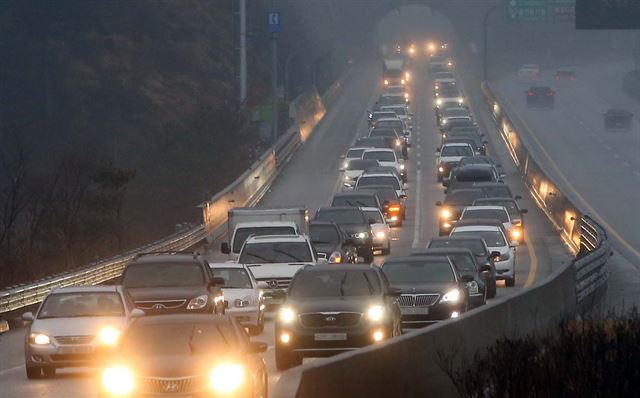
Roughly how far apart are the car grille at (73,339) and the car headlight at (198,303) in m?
3.46

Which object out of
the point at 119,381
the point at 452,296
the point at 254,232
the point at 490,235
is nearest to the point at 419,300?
the point at 452,296

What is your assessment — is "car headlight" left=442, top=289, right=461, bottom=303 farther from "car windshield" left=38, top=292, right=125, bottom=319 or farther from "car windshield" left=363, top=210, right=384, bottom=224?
"car windshield" left=363, top=210, right=384, bottom=224

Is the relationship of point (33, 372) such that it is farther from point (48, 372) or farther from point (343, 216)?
point (343, 216)

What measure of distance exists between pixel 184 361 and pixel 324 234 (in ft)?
81.3

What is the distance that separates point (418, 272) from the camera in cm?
2961

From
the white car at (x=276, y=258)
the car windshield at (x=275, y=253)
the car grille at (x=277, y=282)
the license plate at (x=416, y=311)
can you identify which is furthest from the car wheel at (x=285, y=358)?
the car windshield at (x=275, y=253)

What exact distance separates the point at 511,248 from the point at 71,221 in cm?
2467

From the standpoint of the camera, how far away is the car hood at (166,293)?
87.4 feet

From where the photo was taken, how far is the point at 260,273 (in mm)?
33750

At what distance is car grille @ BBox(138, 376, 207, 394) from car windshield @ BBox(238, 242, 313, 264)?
58.1 ft

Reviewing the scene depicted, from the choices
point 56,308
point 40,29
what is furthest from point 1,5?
point 56,308

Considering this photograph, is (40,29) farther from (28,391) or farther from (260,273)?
(28,391)

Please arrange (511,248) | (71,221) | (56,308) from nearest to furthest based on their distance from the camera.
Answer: (56,308) → (511,248) → (71,221)

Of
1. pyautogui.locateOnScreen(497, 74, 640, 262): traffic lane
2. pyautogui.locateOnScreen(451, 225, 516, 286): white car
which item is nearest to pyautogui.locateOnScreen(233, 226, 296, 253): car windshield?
pyautogui.locateOnScreen(451, 225, 516, 286): white car
